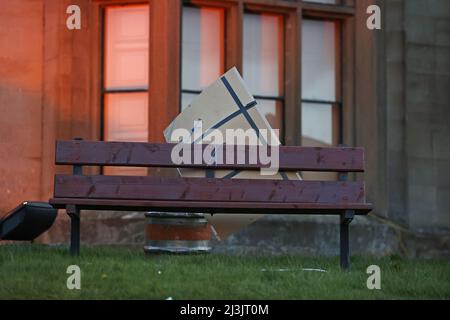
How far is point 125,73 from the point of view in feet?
43.6

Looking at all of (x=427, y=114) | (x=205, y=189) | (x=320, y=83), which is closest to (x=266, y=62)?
(x=320, y=83)

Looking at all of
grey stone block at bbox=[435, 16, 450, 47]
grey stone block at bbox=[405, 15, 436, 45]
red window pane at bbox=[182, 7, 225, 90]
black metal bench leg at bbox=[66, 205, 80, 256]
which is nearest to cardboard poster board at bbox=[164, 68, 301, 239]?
black metal bench leg at bbox=[66, 205, 80, 256]

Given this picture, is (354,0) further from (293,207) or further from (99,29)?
(293,207)

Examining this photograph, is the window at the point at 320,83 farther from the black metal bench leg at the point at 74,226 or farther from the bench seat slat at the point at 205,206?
the black metal bench leg at the point at 74,226

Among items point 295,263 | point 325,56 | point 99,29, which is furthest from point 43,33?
point 295,263

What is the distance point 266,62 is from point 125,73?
2048 mm

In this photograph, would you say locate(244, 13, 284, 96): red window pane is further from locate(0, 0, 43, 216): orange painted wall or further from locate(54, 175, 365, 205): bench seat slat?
locate(54, 175, 365, 205): bench seat slat

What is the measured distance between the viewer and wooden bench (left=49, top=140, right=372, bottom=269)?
29.2ft

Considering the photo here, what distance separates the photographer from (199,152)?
899 cm

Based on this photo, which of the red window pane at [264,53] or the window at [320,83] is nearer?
the red window pane at [264,53]

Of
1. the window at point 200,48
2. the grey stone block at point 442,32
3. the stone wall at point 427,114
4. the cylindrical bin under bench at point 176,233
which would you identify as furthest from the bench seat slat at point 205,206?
the grey stone block at point 442,32

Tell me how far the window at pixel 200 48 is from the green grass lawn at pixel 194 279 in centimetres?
440

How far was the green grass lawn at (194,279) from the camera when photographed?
7176 millimetres

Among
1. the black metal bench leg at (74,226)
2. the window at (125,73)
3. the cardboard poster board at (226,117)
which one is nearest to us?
the black metal bench leg at (74,226)
